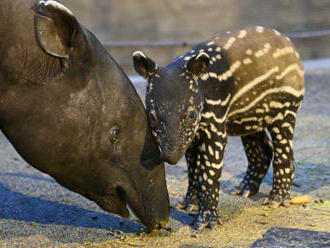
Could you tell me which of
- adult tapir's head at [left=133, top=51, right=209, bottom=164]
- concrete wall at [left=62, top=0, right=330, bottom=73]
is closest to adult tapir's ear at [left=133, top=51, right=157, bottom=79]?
adult tapir's head at [left=133, top=51, right=209, bottom=164]

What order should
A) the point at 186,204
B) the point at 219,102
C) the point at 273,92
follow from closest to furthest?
the point at 219,102, the point at 273,92, the point at 186,204

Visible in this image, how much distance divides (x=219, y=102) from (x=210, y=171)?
504 mm

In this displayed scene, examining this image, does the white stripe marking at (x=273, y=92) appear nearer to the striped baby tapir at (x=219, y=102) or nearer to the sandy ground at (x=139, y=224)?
the striped baby tapir at (x=219, y=102)

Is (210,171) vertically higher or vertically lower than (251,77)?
lower

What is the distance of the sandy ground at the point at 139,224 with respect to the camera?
4.33m

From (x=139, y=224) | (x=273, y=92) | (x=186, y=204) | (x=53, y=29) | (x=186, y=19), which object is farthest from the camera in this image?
(x=186, y=19)

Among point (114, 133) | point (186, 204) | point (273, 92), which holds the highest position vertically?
point (114, 133)

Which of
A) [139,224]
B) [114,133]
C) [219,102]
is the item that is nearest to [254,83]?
[219,102]

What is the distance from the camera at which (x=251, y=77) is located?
4785 mm

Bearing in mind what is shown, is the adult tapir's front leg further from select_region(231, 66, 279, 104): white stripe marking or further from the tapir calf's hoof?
the tapir calf's hoof

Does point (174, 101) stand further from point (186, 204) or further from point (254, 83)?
point (186, 204)

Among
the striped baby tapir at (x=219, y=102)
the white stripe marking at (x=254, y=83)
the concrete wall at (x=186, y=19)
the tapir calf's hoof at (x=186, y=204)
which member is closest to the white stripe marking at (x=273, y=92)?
the striped baby tapir at (x=219, y=102)

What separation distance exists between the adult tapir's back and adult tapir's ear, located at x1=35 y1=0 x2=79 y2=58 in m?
1.45

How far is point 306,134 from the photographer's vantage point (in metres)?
7.90
